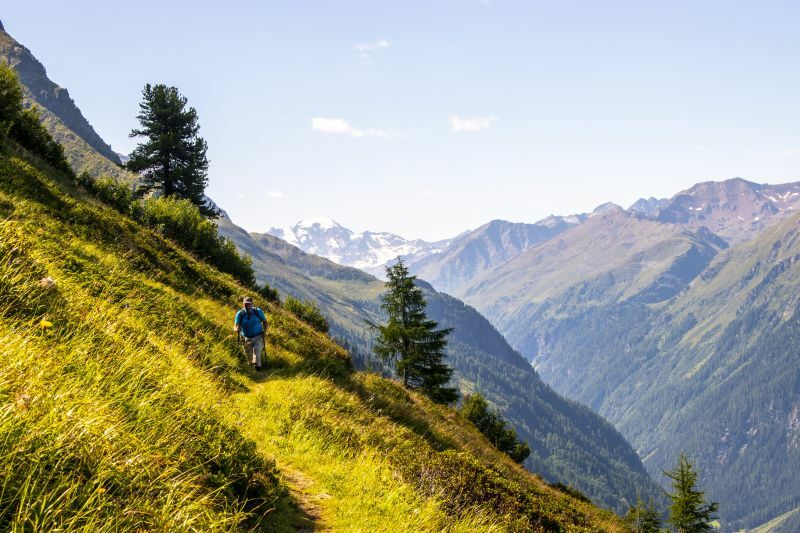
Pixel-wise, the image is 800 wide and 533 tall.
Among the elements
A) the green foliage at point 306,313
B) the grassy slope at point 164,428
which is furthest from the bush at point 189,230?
the grassy slope at point 164,428

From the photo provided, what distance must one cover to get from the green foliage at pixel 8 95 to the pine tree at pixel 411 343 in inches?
1110

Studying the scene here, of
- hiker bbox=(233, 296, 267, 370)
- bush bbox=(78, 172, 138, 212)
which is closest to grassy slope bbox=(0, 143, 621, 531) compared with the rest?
hiker bbox=(233, 296, 267, 370)

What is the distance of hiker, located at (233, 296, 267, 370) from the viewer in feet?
51.8

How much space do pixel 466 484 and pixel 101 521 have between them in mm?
8648

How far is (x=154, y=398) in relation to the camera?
19.1ft

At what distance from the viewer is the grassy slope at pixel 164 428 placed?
3844 mm

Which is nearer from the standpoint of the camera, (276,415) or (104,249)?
(276,415)

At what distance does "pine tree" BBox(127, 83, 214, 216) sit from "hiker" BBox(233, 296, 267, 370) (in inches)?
1244

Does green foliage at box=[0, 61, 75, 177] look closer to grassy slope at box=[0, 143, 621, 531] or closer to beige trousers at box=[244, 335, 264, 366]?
grassy slope at box=[0, 143, 621, 531]

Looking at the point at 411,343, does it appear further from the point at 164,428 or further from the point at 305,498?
the point at 164,428

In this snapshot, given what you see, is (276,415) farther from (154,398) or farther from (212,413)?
(154,398)

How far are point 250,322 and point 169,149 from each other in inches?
1372

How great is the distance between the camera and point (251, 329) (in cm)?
1583

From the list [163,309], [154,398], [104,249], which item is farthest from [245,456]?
[104,249]
